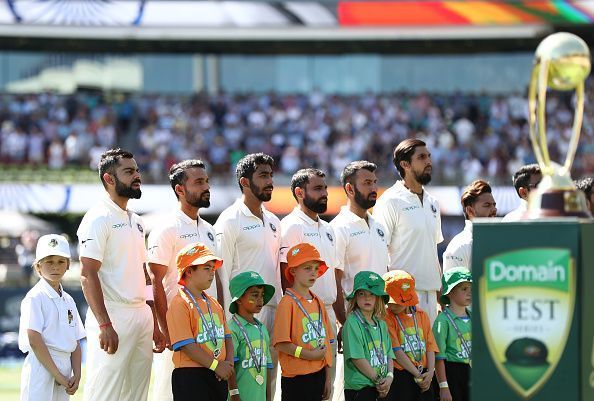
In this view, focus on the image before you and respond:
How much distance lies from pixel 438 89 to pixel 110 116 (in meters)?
8.07

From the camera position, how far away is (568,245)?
4262mm

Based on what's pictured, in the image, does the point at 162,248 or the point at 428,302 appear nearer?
the point at 162,248

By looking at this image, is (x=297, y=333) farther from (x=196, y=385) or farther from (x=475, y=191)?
(x=475, y=191)

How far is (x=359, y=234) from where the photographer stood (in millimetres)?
8141

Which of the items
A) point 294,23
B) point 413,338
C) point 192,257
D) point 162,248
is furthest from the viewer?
point 294,23

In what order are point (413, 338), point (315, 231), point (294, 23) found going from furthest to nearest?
point (294, 23)
point (315, 231)
point (413, 338)

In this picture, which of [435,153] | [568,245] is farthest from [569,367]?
[435,153]

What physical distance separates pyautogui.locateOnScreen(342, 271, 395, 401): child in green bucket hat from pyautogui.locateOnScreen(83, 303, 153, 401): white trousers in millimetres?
1354

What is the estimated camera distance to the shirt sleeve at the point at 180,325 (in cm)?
677

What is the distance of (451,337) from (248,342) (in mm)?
1587

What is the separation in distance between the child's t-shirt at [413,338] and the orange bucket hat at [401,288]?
0.66 feet

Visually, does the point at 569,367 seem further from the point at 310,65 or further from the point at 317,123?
the point at 310,65

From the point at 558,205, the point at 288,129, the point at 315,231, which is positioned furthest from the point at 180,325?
the point at 288,129

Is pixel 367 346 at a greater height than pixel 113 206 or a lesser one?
lesser
